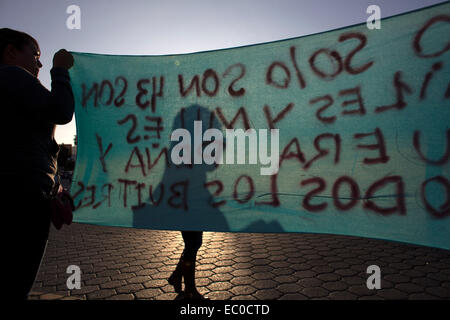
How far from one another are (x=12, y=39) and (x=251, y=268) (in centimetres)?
314

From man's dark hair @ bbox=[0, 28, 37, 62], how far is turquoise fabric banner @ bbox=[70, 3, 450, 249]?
3.51 ft

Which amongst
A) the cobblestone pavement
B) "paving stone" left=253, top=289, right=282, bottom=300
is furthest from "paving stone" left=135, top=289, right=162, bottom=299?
"paving stone" left=253, top=289, right=282, bottom=300

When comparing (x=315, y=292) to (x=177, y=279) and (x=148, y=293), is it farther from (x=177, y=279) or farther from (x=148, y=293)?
(x=148, y=293)

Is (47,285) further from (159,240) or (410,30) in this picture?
(410,30)

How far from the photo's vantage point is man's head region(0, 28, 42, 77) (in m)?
1.43

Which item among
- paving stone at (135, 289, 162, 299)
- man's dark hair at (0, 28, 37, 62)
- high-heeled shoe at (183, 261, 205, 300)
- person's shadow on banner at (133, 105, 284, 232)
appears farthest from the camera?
paving stone at (135, 289, 162, 299)

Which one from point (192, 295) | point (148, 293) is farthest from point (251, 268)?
point (148, 293)

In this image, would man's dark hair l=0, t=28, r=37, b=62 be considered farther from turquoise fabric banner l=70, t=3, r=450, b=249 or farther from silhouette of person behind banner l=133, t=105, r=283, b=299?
silhouette of person behind banner l=133, t=105, r=283, b=299

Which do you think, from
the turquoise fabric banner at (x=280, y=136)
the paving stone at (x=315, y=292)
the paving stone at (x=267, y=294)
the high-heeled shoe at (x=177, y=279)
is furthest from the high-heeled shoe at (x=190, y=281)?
the paving stone at (x=315, y=292)

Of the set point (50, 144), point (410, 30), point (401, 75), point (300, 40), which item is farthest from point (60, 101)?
point (410, 30)

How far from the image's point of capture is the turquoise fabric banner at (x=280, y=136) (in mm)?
1769

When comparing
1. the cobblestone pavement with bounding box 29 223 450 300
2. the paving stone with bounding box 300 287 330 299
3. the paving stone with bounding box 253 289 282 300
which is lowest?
the cobblestone pavement with bounding box 29 223 450 300

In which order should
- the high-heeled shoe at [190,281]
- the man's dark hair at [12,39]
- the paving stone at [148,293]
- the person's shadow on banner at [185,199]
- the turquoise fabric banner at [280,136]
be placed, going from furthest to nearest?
the paving stone at [148,293] → the high-heeled shoe at [190,281] → the person's shadow on banner at [185,199] → the turquoise fabric banner at [280,136] → the man's dark hair at [12,39]

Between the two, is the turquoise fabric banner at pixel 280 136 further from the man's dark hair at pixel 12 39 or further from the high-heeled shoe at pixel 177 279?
the man's dark hair at pixel 12 39
